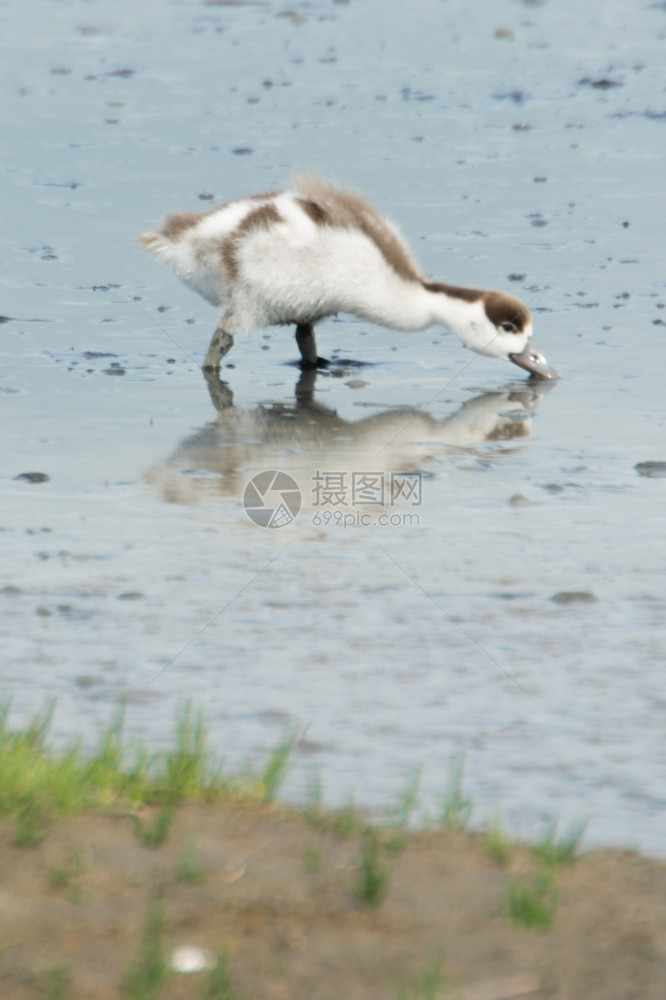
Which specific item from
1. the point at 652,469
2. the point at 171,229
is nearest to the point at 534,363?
the point at 652,469

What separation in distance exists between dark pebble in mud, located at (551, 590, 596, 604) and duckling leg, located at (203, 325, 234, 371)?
12.0ft

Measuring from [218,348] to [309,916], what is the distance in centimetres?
575

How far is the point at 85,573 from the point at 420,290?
3719 millimetres

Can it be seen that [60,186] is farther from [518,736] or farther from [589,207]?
[518,736]

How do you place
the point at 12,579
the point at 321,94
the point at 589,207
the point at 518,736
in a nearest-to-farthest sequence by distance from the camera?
the point at 518,736 < the point at 12,579 < the point at 589,207 < the point at 321,94

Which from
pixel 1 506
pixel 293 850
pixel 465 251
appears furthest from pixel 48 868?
pixel 465 251

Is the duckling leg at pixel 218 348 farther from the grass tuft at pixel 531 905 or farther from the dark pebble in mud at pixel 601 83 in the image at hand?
the dark pebble in mud at pixel 601 83

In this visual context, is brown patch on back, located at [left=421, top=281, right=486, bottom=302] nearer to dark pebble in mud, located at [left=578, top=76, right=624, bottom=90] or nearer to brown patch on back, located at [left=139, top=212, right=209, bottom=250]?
brown patch on back, located at [left=139, top=212, right=209, bottom=250]

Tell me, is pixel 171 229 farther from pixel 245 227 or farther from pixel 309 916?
pixel 309 916

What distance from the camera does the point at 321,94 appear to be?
17281mm

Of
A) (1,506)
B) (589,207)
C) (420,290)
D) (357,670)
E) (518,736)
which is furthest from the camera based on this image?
(589,207)

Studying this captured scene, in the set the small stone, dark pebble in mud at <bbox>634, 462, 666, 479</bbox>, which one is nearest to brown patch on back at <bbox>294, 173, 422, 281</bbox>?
dark pebble in mud at <bbox>634, 462, 666, 479</bbox>

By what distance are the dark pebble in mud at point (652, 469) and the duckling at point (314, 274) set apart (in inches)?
65.1

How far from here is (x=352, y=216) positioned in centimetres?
874
